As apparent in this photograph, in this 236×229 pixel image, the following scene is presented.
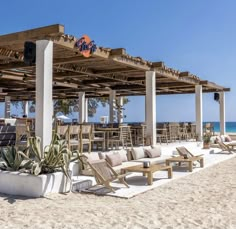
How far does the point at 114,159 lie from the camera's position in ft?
25.7

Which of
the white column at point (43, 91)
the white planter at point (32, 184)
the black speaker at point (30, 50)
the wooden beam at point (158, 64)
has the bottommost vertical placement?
the white planter at point (32, 184)

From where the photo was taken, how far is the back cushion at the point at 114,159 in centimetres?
775

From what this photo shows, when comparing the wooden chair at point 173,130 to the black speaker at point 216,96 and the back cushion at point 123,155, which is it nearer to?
the black speaker at point 216,96

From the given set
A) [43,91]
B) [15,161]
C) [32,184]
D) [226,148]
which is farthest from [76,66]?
[226,148]

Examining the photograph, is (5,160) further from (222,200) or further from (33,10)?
(33,10)

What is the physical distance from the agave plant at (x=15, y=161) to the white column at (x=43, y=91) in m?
0.49

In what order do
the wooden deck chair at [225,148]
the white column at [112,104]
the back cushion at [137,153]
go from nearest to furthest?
the back cushion at [137,153], the wooden deck chair at [225,148], the white column at [112,104]

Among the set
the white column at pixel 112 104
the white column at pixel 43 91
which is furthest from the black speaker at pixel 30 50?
the white column at pixel 112 104

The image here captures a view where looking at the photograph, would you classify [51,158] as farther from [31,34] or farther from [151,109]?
[151,109]

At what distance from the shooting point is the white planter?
5.74m

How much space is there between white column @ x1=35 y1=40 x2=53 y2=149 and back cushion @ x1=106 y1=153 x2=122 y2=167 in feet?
5.26

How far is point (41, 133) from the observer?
669cm

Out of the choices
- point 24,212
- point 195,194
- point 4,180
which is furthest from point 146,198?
point 4,180

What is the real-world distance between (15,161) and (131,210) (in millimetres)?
2564
